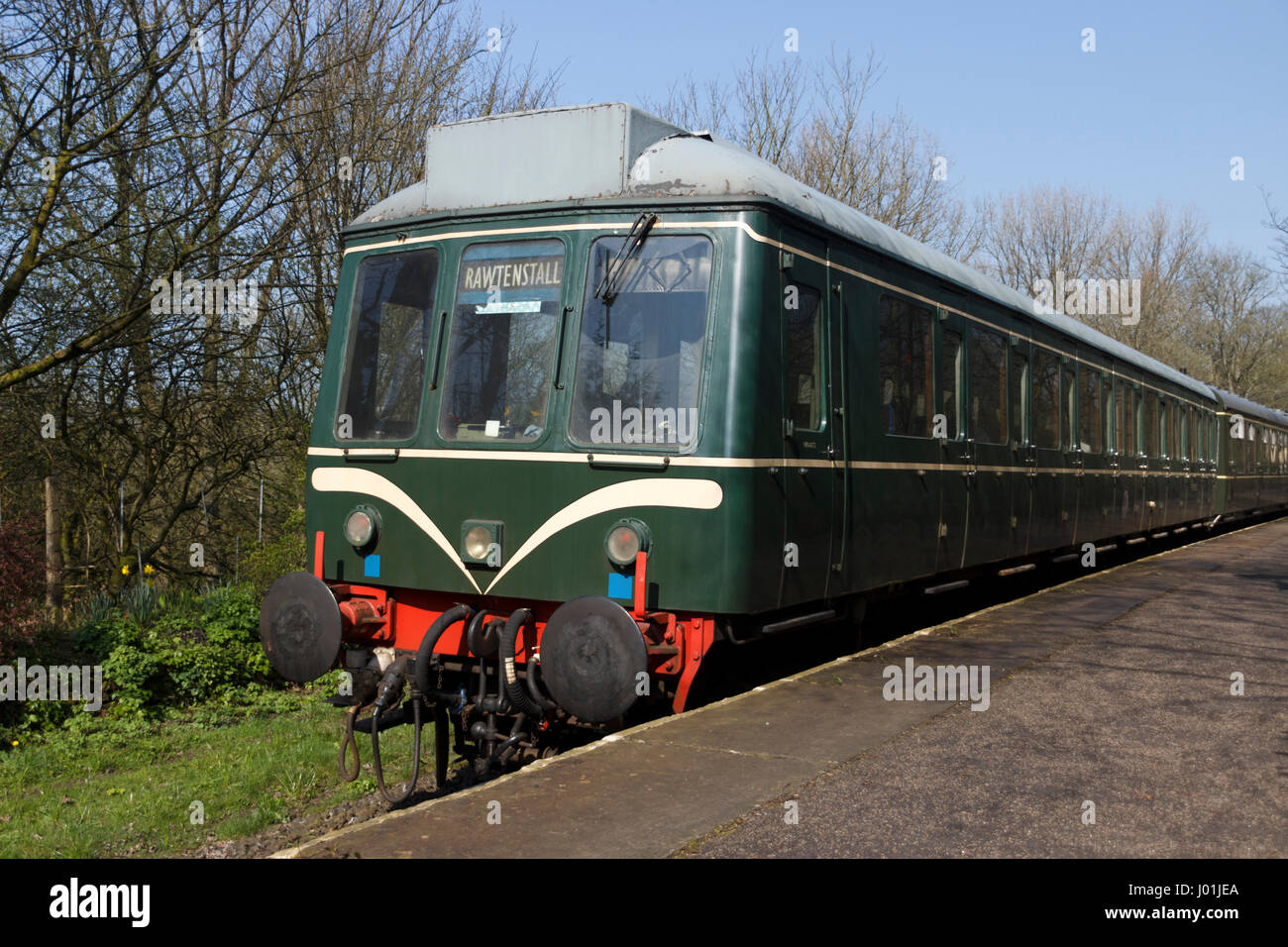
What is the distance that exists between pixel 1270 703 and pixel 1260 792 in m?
1.98

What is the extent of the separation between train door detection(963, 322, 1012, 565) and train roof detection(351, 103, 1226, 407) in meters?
2.76

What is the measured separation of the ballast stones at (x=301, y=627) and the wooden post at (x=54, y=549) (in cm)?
582

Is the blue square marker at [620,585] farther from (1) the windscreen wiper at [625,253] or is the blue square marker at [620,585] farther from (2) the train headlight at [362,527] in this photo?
(2) the train headlight at [362,527]

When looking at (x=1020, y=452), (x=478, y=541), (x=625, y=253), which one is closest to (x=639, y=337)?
(x=625, y=253)

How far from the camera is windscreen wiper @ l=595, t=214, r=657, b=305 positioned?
19.4ft

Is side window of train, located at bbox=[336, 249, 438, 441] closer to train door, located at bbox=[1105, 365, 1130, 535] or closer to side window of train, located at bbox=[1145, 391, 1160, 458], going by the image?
train door, located at bbox=[1105, 365, 1130, 535]

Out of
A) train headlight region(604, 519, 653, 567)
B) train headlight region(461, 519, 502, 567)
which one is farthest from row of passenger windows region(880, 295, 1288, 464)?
train headlight region(461, 519, 502, 567)

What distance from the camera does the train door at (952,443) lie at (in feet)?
27.9

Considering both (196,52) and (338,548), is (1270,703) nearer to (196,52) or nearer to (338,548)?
(338,548)

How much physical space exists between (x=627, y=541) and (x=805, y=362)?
1.52 meters

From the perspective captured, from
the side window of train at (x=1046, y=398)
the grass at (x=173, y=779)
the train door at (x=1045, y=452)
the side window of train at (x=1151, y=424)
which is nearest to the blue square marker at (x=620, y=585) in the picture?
the grass at (x=173, y=779)
